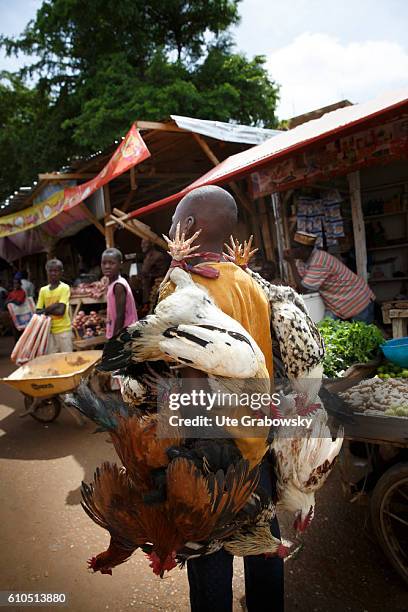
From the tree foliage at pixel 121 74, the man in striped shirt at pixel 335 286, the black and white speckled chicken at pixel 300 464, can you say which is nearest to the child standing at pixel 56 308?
the man in striped shirt at pixel 335 286

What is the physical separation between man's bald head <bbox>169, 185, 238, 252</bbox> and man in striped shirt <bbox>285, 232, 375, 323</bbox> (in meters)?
3.48

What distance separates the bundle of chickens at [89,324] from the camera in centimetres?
727

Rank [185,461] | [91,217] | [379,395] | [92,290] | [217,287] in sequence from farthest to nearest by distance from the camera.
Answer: [91,217] → [92,290] → [379,395] → [217,287] → [185,461]

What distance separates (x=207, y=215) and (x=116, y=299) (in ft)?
11.6

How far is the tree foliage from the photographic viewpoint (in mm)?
11734

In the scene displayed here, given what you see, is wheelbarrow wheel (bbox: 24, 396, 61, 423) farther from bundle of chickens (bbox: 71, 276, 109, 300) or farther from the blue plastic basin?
the blue plastic basin

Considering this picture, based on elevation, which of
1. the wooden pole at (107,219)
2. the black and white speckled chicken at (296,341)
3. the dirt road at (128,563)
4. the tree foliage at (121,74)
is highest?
the tree foliage at (121,74)

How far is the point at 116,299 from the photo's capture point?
4.70 metres

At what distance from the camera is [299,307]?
4.89 feet

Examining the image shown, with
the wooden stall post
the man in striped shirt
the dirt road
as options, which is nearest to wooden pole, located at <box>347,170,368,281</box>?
the man in striped shirt

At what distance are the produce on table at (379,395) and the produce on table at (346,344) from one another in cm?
34

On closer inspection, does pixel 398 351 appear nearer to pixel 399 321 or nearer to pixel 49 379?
pixel 399 321

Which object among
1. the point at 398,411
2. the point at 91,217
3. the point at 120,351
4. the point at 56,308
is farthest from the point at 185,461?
the point at 91,217

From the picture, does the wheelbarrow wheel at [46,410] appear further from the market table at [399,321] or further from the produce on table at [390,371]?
the market table at [399,321]
